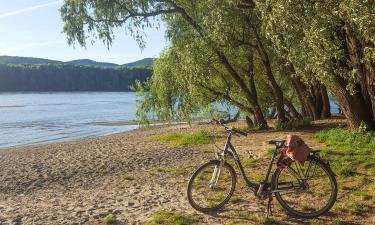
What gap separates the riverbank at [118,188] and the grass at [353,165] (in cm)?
45

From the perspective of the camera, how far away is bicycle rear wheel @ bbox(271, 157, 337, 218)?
6.98 meters

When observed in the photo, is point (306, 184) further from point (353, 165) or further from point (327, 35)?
point (327, 35)

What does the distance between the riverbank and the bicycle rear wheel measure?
186 millimetres

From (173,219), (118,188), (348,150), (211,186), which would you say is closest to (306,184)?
(211,186)

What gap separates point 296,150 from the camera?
681cm

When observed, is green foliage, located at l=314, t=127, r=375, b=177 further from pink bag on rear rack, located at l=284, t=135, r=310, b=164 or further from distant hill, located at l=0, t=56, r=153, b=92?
distant hill, located at l=0, t=56, r=153, b=92

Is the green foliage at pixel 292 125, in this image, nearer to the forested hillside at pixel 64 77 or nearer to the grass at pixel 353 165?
the grass at pixel 353 165

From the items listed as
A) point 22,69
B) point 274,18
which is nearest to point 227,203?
point 274,18

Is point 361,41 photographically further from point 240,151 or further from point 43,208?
point 43,208

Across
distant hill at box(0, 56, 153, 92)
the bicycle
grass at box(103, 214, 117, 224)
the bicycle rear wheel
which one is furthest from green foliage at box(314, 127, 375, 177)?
distant hill at box(0, 56, 153, 92)

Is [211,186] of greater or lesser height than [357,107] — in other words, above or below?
below

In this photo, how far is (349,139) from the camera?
1362 centimetres

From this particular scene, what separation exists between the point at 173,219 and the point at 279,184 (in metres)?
1.76

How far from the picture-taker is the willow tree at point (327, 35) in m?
9.27
